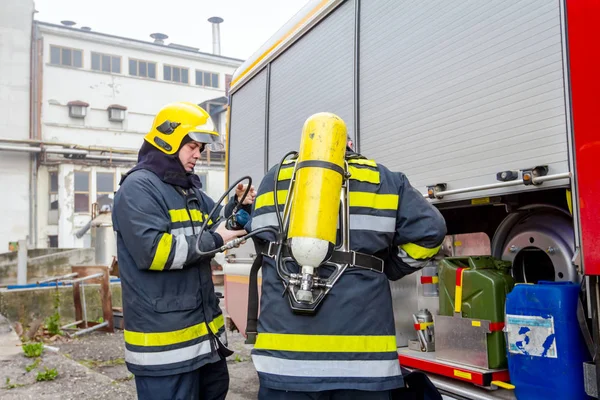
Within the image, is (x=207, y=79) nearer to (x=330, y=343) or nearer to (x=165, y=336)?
(x=165, y=336)

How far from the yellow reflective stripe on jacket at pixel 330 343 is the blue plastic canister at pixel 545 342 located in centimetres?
75

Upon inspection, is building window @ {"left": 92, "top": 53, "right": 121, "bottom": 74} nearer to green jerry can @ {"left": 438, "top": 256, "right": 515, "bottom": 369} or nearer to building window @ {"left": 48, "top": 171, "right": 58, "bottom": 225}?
building window @ {"left": 48, "top": 171, "right": 58, "bottom": 225}

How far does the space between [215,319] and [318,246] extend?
41.2 inches

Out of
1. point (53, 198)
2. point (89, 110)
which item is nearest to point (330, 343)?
point (53, 198)

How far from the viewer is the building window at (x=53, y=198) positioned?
86.9 ft

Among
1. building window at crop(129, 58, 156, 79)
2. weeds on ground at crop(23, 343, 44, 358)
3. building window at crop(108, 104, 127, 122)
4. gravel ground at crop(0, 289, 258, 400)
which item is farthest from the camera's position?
building window at crop(129, 58, 156, 79)

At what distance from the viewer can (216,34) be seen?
36500mm

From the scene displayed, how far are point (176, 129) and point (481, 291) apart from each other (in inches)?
66.4

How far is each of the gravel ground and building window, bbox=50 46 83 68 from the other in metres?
23.7

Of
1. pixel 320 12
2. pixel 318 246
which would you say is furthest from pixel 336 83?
pixel 318 246

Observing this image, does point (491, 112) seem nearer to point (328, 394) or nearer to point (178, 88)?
point (328, 394)

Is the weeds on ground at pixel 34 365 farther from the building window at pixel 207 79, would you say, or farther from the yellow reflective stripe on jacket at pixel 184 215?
the building window at pixel 207 79

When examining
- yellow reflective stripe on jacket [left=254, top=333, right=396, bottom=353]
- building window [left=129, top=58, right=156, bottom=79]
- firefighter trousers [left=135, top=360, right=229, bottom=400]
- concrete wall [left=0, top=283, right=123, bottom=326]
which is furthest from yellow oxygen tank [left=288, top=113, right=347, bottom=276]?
building window [left=129, top=58, right=156, bottom=79]

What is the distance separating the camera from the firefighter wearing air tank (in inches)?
77.6
